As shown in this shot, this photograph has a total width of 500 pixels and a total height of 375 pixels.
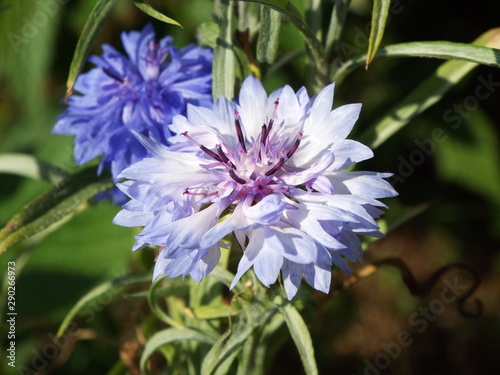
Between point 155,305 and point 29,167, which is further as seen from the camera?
point 29,167

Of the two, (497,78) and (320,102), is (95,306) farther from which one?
(497,78)

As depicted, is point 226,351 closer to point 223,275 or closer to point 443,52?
point 223,275

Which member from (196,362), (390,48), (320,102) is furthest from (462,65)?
(196,362)

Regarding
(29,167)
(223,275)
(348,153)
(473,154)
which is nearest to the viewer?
(348,153)

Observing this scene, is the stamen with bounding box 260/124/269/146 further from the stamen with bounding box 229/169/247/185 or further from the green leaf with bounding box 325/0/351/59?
the green leaf with bounding box 325/0/351/59

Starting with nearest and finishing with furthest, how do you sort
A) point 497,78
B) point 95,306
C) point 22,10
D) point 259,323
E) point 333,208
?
point 333,208 → point 259,323 → point 95,306 → point 22,10 → point 497,78

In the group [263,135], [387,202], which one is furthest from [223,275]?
[387,202]

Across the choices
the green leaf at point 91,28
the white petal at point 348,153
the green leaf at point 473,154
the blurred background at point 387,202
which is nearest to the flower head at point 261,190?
the white petal at point 348,153
